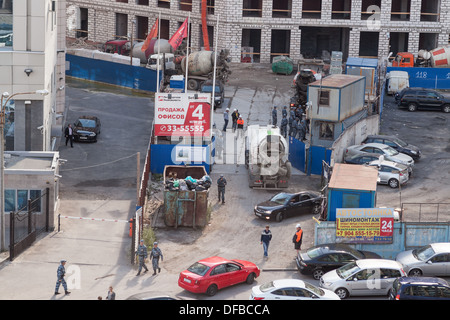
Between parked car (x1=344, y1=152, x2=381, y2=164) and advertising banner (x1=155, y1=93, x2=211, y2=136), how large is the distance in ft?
27.8

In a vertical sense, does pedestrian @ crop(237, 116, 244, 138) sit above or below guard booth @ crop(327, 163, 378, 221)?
above

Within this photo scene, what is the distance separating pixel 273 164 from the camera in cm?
4984

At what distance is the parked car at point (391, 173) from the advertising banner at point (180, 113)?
1006 centimetres

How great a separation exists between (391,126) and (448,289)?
30.9 metres

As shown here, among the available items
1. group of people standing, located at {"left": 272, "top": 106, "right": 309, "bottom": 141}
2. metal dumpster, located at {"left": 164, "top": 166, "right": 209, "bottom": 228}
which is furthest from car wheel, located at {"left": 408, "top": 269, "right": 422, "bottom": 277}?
group of people standing, located at {"left": 272, "top": 106, "right": 309, "bottom": 141}

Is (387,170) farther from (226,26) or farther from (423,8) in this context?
(423,8)

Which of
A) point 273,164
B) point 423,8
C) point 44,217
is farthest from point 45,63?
point 423,8

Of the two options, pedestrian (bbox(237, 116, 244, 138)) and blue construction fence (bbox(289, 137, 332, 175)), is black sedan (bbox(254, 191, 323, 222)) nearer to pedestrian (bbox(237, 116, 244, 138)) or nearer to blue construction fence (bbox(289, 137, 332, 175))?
blue construction fence (bbox(289, 137, 332, 175))

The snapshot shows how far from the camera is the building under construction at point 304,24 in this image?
86.2m

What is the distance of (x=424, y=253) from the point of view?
38844mm

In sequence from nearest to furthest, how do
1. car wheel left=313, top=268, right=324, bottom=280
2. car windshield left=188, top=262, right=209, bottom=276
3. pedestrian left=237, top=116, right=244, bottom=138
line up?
car windshield left=188, top=262, right=209, bottom=276 → car wheel left=313, top=268, right=324, bottom=280 → pedestrian left=237, top=116, right=244, bottom=138

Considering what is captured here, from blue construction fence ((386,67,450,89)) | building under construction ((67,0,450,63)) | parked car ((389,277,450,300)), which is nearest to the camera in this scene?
parked car ((389,277,450,300))

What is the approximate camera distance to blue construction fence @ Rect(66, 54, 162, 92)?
7375cm

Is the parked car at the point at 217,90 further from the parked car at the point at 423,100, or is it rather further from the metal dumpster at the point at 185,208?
the metal dumpster at the point at 185,208
